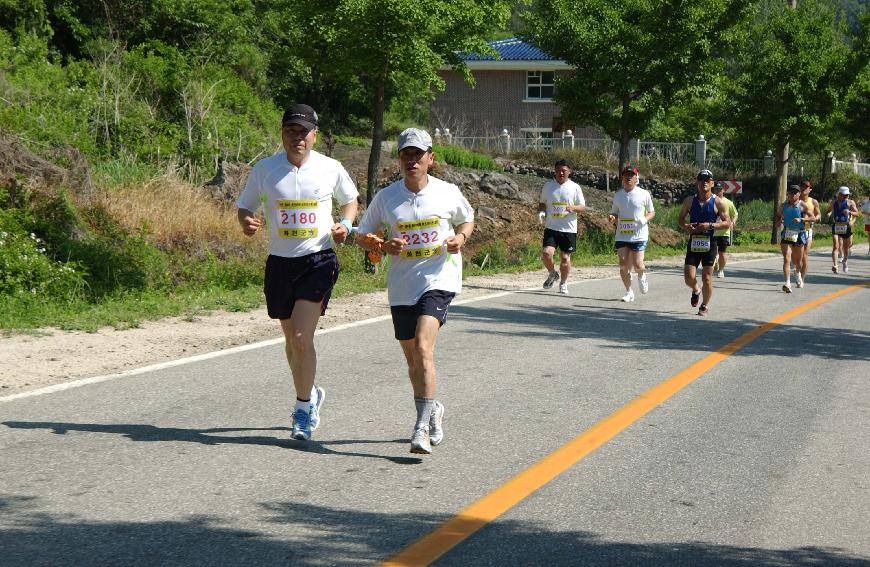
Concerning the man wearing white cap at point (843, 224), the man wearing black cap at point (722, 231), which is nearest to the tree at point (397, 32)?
the man wearing black cap at point (722, 231)

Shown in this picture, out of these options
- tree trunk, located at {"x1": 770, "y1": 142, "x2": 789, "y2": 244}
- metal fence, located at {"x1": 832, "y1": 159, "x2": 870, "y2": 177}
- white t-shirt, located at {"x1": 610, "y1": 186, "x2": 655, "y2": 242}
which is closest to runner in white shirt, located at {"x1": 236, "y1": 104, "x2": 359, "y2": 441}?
white t-shirt, located at {"x1": 610, "y1": 186, "x2": 655, "y2": 242}

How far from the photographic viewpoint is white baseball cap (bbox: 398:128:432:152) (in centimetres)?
680

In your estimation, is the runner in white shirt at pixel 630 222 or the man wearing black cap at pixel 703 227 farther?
the runner in white shirt at pixel 630 222

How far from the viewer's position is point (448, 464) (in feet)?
21.4

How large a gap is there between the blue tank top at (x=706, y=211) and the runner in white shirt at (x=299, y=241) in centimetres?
875

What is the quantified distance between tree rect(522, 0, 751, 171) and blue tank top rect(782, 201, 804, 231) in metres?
10.3

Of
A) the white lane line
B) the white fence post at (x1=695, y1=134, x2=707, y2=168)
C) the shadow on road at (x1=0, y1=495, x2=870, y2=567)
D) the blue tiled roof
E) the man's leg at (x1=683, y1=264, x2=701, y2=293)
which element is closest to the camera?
the shadow on road at (x1=0, y1=495, x2=870, y2=567)

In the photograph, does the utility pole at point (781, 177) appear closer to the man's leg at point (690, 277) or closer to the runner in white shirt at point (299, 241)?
the man's leg at point (690, 277)

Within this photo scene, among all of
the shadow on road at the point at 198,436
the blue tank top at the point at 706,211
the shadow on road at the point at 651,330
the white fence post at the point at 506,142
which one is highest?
the white fence post at the point at 506,142

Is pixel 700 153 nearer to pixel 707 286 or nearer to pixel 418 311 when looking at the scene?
pixel 707 286

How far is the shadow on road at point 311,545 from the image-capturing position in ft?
15.7

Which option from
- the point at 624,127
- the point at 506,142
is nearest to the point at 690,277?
the point at 624,127

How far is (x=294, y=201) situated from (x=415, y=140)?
0.86 m

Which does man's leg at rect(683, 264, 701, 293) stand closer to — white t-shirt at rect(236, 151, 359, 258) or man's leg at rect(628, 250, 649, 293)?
man's leg at rect(628, 250, 649, 293)
